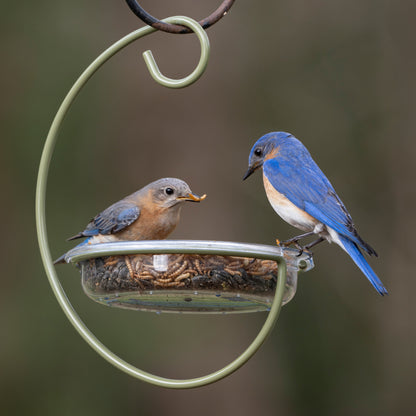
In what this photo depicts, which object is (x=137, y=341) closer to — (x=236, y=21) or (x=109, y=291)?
(x=236, y=21)

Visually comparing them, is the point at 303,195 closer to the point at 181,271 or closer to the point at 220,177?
the point at 181,271

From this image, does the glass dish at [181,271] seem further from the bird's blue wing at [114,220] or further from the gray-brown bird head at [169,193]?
the gray-brown bird head at [169,193]

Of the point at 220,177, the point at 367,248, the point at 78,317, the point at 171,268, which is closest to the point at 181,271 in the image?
the point at 171,268

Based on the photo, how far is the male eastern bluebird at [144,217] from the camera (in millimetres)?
3889

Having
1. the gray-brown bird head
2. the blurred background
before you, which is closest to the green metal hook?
the gray-brown bird head

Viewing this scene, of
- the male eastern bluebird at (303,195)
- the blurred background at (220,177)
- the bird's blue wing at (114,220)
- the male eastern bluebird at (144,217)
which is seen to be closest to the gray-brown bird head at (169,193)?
the male eastern bluebird at (144,217)

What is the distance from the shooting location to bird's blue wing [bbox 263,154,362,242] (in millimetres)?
4195

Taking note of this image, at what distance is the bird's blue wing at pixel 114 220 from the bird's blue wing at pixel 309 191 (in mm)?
855

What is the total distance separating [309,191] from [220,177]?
3.48 m

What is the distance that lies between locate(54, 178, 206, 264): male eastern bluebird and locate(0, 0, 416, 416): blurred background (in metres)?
3.49

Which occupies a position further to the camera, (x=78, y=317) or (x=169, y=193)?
(x=169, y=193)

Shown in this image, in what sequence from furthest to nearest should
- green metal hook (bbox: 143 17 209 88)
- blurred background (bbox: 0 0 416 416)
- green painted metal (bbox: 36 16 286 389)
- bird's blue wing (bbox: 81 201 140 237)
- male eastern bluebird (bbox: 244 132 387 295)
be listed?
blurred background (bbox: 0 0 416 416), male eastern bluebird (bbox: 244 132 387 295), bird's blue wing (bbox: 81 201 140 237), green metal hook (bbox: 143 17 209 88), green painted metal (bbox: 36 16 286 389)

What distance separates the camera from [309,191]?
433 cm

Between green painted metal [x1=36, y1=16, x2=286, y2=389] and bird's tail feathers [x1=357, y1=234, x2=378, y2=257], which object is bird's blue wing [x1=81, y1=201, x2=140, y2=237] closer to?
green painted metal [x1=36, y1=16, x2=286, y2=389]
